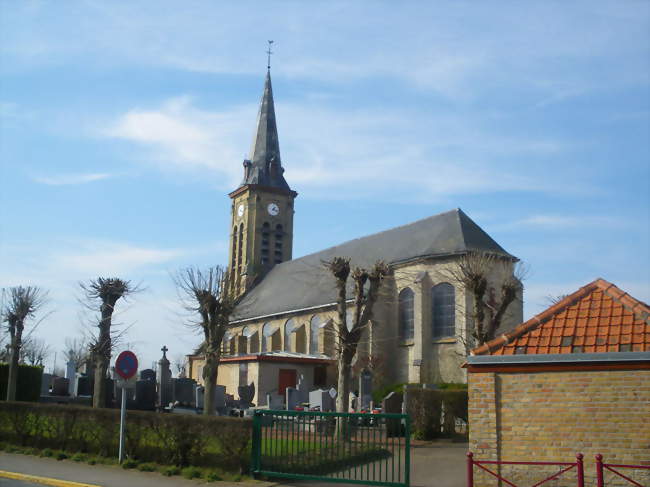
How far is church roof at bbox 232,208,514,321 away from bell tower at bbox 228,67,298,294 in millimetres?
1856

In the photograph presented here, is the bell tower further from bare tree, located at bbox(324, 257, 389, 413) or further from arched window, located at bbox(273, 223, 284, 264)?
bare tree, located at bbox(324, 257, 389, 413)

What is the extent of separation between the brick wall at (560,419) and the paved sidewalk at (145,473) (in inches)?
55.9

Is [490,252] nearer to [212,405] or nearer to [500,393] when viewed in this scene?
[212,405]

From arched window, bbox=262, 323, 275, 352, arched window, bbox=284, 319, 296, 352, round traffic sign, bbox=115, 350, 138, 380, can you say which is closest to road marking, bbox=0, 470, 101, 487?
round traffic sign, bbox=115, 350, 138, 380

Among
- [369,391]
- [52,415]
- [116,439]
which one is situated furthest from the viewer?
[369,391]

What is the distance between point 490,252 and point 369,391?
1281cm

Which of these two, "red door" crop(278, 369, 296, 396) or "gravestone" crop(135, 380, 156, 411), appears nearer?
"gravestone" crop(135, 380, 156, 411)

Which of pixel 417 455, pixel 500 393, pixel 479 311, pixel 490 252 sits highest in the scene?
pixel 490 252

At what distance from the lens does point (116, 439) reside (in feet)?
43.1

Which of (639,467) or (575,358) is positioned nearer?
(639,467)

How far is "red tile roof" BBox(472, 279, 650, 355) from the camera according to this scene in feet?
32.4

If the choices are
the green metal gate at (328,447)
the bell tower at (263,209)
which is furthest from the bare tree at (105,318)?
the bell tower at (263,209)

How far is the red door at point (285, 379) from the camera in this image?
32.7 meters

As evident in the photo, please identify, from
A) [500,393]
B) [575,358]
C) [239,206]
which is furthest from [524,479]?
[239,206]
